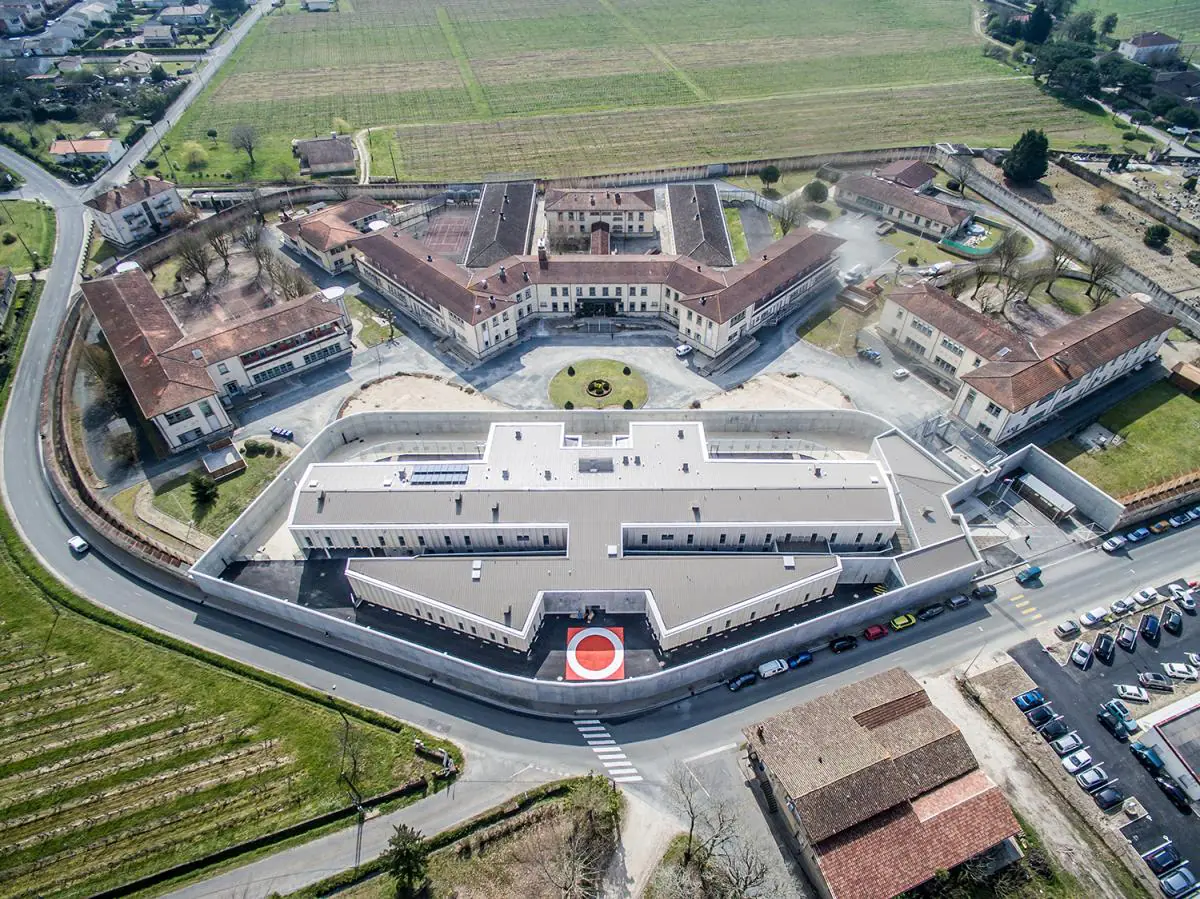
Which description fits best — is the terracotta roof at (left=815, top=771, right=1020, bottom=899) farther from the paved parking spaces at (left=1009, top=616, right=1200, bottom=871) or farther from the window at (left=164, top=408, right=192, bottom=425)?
the window at (left=164, top=408, right=192, bottom=425)

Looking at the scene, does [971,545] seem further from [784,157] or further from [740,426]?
[784,157]

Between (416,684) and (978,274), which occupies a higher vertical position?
(978,274)

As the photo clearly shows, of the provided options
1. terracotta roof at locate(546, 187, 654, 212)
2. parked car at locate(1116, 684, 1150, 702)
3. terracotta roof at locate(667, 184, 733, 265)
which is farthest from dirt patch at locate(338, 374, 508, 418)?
parked car at locate(1116, 684, 1150, 702)

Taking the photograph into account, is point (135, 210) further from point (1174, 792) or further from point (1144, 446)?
point (1174, 792)

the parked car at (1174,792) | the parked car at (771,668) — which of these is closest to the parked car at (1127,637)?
the parked car at (1174,792)

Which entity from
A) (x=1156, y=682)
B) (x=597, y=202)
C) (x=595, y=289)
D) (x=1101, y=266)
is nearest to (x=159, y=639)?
(x=595, y=289)

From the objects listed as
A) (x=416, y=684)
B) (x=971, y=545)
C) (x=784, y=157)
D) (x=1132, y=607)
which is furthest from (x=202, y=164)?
(x=1132, y=607)
